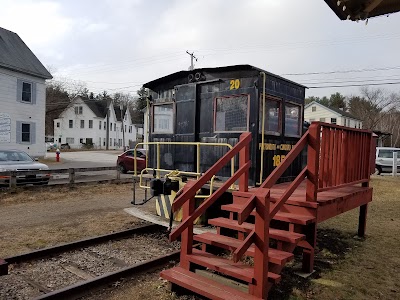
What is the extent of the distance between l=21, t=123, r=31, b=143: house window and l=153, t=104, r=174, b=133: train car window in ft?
57.4

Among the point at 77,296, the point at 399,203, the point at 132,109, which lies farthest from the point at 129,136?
the point at 77,296

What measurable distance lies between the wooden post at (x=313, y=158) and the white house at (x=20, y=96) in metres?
21.0

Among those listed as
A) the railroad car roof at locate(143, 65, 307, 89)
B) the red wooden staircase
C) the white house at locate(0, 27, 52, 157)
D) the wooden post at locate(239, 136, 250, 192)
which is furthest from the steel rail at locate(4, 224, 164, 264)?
the white house at locate(0, 27, 52, 157)

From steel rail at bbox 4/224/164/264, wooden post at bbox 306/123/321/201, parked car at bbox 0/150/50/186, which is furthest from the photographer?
parked car at bbox 0/150/50/186

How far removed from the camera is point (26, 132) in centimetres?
2206

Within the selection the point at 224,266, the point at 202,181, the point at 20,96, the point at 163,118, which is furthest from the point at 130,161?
the point at 224,266

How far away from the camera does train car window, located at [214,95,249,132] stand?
20.1ft

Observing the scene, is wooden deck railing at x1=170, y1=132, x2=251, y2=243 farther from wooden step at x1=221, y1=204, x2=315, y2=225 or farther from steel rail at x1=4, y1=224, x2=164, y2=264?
steel rail at x1=4, y1=224, x2=164, y2=264

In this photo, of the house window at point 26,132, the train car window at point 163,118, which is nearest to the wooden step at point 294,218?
the train car window at point 163,118

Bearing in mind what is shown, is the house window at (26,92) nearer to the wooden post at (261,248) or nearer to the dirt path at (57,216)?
the dirt path at (57,216)

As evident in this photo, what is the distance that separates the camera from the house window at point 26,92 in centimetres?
2207

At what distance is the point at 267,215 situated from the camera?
331cm

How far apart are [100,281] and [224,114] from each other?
376 cm

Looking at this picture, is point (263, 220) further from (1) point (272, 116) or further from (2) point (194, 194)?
(1) point (272, 116)
